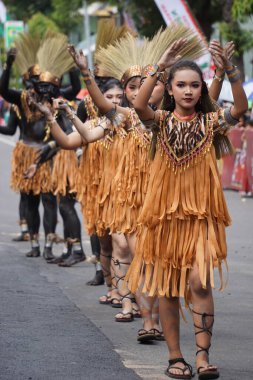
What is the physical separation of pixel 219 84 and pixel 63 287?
3.59 meters

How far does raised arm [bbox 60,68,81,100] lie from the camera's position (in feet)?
45.0

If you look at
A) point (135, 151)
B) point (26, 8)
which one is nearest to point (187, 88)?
point (135, 151)

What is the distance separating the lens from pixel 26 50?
14359mm

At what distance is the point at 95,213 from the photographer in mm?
10055

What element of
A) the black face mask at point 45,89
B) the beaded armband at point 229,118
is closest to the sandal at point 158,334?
the beaded armband at point 229,118

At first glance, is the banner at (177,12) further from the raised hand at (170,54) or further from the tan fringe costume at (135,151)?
the raised hand at (170,54)

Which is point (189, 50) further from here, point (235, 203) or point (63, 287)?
point (235, 203)

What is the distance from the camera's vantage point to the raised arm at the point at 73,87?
1372 cm

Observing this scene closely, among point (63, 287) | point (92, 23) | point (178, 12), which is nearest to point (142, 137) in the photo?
point (63, 287)

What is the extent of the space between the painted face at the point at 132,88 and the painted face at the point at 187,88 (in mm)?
1633

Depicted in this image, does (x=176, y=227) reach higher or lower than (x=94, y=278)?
higher

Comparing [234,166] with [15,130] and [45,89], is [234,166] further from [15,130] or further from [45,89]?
[45,89]

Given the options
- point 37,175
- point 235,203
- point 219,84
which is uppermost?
point 219,84

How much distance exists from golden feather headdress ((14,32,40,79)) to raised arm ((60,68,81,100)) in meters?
0.50
